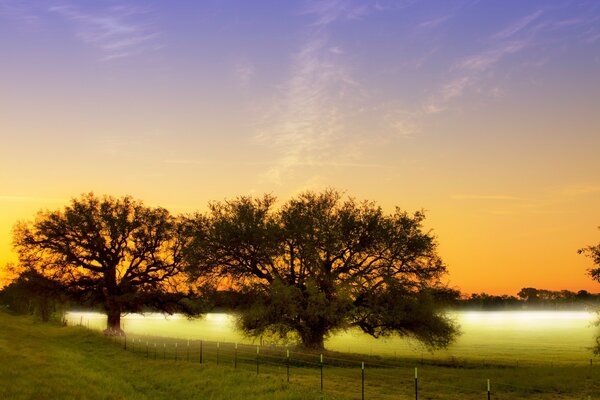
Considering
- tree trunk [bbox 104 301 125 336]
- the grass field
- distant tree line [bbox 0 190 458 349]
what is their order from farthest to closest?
tree trunk [bbox 104 301 125 336] → distant tree line [bbox 0 190 458 349] → the grass field

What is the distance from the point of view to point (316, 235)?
196 feet

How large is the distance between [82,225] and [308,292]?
34.7 m

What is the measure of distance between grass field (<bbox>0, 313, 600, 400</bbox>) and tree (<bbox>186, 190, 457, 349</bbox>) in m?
3.78

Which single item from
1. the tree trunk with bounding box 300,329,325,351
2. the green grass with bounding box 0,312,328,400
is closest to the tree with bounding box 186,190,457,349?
the tree trunk with bounding box 300,329,325,351

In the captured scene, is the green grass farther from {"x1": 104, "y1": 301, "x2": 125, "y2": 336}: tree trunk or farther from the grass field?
{"x1": 104, "y1": 301, "x2": 125, "y2": 336}: tree trunk

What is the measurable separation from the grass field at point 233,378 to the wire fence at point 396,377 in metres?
0.06

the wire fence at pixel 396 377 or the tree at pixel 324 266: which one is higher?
the tree at pixel 324 266

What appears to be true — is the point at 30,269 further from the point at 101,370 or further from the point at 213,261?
the point at 101,370

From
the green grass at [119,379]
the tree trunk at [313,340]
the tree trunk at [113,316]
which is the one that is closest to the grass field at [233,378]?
the green grass at [119,379]

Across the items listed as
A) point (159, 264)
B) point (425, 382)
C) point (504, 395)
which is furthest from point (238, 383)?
point (159, 264)

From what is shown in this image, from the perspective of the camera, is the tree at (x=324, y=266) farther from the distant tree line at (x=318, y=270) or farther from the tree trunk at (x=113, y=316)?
the tree trunk at (x=113, y=316)

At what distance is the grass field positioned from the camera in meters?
32.0

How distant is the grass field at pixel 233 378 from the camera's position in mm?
32031

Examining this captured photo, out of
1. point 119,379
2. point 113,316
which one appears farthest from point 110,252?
point 119,379
